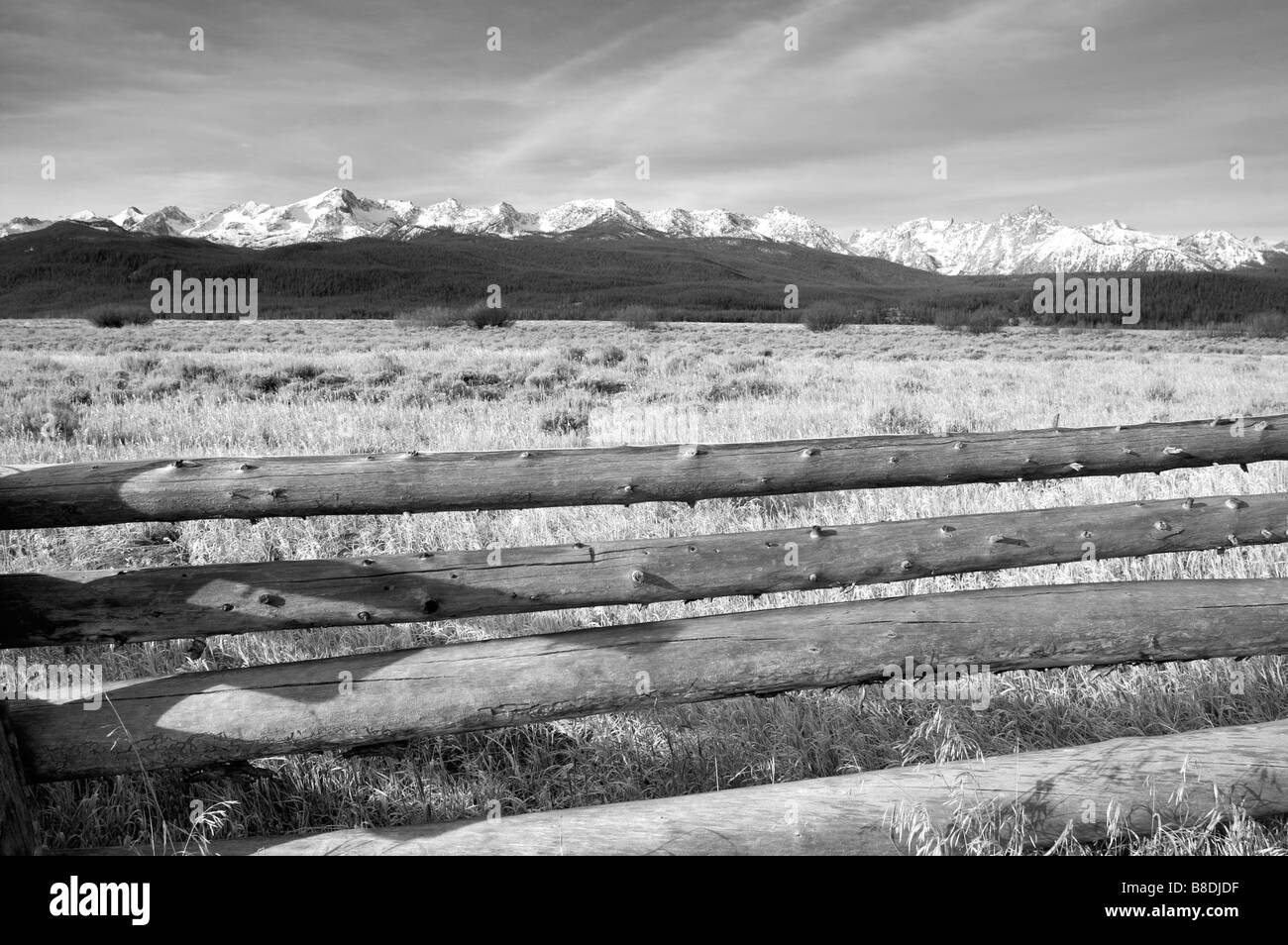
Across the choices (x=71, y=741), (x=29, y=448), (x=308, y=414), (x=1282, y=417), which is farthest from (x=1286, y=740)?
(x=308, y=414)

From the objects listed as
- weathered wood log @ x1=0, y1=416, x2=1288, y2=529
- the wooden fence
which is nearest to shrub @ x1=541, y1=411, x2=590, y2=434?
weathered wood log @ x1=0, y1=416, x2=1288, y2=529

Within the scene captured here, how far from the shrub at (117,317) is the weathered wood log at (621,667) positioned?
4929cm

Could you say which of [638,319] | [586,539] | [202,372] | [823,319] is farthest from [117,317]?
[586,539]

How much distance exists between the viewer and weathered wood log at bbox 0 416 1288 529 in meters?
2.99

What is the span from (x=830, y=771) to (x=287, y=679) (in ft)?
7.07

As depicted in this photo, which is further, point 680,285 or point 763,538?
point 680,285

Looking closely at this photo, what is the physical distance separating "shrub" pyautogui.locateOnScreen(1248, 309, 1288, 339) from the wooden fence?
53132 millimetres

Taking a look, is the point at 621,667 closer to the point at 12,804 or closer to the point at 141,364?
the point at 12,804

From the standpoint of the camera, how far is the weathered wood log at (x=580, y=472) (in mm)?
2992

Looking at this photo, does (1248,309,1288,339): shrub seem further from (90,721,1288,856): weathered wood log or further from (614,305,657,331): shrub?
(90,721,1288,856): weathered wood log

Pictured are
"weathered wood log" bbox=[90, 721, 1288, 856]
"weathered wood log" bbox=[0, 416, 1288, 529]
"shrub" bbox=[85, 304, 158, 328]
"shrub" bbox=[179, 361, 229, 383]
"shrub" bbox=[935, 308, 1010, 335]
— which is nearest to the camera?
"weathered wood log" bbox=[90, 721, 1288, 856]

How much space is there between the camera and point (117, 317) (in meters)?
43.6

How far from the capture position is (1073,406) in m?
12.9

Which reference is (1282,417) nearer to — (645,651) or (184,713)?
(645,651)
